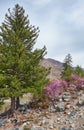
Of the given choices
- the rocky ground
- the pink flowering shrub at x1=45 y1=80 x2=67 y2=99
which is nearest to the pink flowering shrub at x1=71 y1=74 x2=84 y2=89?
the rocky ground

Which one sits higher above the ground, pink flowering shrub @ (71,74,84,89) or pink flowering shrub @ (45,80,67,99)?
pink flowering shrub @ (71,74,84,89)

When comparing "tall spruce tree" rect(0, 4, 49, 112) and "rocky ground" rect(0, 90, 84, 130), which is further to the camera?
"tall spruce tree" rect(0, 4, 49, 112)

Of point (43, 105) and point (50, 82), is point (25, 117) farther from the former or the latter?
point (50, 82)

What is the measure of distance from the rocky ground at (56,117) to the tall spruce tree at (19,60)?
2.13 metres

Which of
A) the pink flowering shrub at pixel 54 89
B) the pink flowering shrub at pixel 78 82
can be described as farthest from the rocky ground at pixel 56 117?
the pink flowering shrub at pixel 78 82

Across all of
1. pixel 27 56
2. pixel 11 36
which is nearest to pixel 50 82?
pixel 27 56

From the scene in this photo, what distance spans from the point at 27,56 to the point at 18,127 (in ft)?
26.4

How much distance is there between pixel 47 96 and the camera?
30109 mm

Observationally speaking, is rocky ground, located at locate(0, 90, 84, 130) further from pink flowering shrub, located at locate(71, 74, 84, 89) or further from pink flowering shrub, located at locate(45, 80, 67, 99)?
pink flowering shrub, located at locate(71, 74, 84, 89)

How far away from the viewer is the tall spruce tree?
97.0 feet

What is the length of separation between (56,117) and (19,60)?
7.03 metres

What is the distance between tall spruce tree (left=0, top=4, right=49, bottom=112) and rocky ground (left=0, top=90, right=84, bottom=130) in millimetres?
2126

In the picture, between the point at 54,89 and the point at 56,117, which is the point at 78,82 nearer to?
the point at 54,89

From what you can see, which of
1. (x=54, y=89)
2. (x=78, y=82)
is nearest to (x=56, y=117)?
(x=54, y=89)
